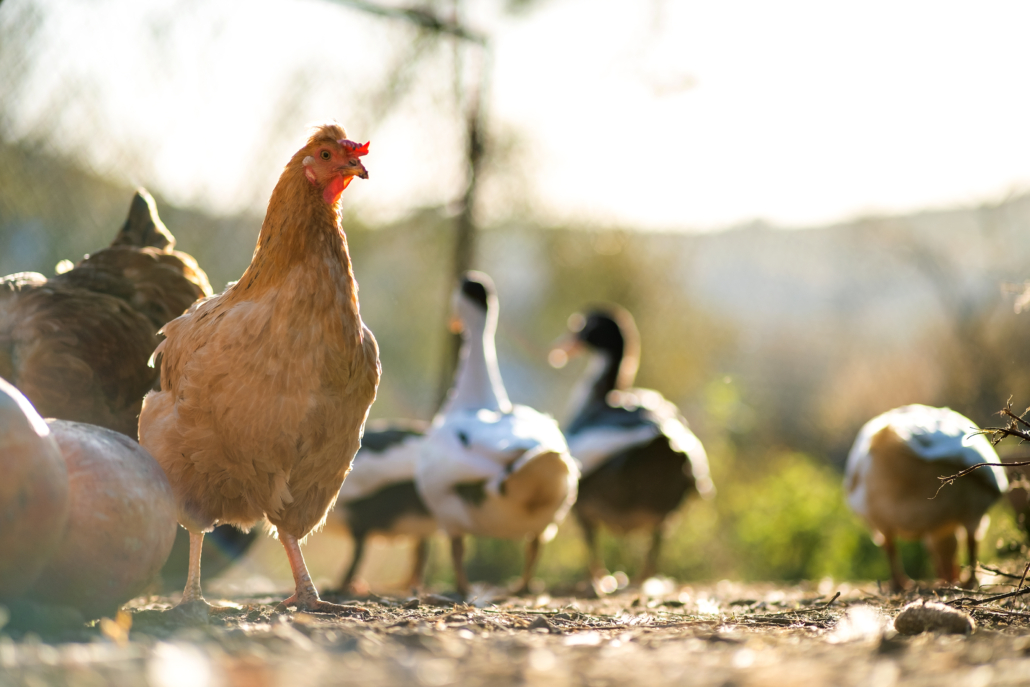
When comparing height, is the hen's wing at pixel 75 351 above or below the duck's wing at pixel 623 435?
above

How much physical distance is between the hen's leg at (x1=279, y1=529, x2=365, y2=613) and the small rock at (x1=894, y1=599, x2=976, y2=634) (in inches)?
72.0

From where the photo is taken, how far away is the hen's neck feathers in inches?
121

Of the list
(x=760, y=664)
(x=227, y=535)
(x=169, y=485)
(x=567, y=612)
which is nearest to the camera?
(x=760, y=664)

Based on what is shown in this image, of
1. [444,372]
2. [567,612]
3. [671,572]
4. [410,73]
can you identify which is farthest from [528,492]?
[671,572]

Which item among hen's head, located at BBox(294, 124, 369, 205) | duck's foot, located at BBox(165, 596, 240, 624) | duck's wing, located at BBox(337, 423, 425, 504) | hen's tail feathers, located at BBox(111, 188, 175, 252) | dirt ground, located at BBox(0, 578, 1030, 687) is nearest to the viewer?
dirt ground, located at BBox(0, 578, 1030, 687)

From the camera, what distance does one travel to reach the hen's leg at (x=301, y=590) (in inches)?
120

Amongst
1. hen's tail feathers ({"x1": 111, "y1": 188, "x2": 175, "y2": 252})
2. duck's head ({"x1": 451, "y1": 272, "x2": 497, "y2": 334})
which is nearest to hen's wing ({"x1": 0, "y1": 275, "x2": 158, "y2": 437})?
hen's tail feathers ({"x1": 111, "y1": 188, "x2": 175, "y2": 252})

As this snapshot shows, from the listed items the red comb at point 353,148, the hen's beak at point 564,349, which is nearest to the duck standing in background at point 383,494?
the hen's beak at point 564,349

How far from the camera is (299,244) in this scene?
→ 3104mm

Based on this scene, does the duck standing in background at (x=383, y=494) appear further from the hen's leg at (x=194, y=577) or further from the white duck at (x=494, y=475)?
the hen's leg at (x=194, y=577)

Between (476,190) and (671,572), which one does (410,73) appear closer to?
(476,190)

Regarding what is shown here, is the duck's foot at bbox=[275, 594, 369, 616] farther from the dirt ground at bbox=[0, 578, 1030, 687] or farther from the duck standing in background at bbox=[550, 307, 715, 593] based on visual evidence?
the duck standing in background at bbox=[550, 307, 715, 593]

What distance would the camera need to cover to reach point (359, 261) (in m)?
5.84

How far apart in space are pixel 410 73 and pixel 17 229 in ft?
8.60
